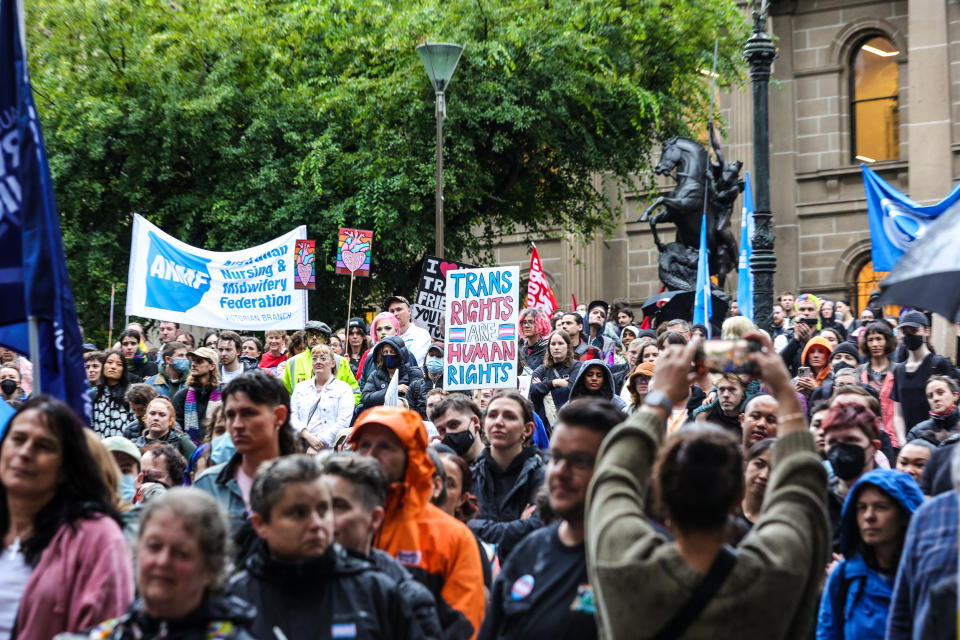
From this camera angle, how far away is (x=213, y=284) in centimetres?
1459

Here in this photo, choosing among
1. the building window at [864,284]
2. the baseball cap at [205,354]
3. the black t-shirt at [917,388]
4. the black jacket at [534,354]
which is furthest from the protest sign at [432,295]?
the building window at [864,284]

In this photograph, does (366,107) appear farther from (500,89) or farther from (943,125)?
(943,125)

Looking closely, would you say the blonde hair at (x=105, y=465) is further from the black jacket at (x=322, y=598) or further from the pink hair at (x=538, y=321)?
the pink hair at (x=538, y=321)

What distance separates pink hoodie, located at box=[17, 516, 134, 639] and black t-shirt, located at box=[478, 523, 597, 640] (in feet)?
3.81

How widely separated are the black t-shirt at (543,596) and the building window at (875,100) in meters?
25.7

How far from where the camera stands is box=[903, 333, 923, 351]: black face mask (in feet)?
35.5

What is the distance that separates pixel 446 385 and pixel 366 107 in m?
12.0

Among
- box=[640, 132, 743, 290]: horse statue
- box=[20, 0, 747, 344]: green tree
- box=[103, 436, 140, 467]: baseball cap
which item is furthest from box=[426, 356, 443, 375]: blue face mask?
box=[20, 0, 747, 344]: green tree

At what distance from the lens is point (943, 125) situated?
85.6ft

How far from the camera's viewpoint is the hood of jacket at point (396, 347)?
11.9 meters

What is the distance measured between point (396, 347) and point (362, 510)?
737 cm

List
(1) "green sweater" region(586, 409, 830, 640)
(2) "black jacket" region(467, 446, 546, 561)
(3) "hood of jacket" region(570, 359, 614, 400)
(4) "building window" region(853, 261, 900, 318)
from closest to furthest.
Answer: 1. (1) "green sweater" region(586, 409, 830, 640)
2. (2) "black jacket" region(467, 446, 546, 561)
3. (3) "hood of jacket" region(570, 359, 614, 400)
4. (4) "building window" region(853, 261, 900, 318)

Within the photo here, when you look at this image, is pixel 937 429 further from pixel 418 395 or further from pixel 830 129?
pixel 830 129

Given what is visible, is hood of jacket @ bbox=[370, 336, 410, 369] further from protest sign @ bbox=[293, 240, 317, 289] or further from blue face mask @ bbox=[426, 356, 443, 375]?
protest sign @ bbox=[293, 240, 317, 289]
